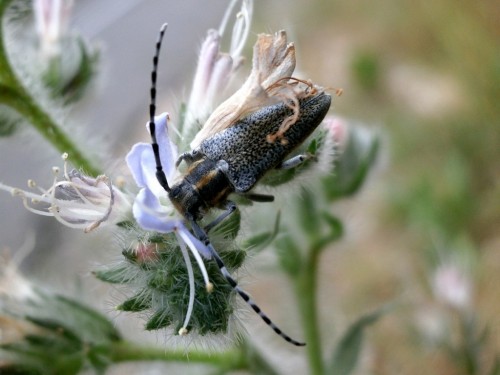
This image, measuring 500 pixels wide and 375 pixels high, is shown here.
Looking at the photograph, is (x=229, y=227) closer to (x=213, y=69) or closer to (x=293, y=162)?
(x=293, y=162)

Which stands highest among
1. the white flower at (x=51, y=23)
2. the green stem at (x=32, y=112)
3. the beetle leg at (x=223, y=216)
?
the white flower at (x=51, y=23)

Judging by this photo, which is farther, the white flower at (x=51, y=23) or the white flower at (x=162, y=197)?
the white flower at (x=51, y=23)

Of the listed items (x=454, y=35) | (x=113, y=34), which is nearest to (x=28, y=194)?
(x=454, y=35)

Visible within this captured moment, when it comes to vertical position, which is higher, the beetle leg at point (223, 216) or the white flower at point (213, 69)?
the white flower at point (213, 69)

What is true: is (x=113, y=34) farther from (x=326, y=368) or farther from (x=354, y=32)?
(x=326, y=368)

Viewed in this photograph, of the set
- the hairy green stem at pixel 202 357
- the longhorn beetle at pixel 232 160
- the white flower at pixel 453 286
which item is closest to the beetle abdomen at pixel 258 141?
the longhorn beetle at pixel 232 160

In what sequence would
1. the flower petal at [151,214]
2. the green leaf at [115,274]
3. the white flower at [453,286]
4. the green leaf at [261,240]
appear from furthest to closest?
the white flower at [453,286] → the green leaf at [261,240] → the green leaf at [115,274] → the flower petal at [151,214]

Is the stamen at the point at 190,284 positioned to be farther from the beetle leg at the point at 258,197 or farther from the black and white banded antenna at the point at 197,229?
the beetle leg at the point at 258,197

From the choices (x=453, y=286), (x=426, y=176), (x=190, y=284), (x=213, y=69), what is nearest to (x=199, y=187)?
(x=190, y=284)
